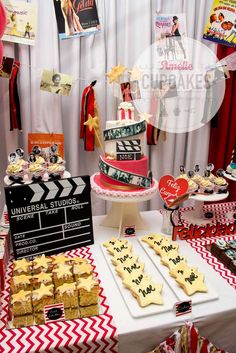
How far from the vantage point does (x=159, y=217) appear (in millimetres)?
1791

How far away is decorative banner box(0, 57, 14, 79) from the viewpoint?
169 centimetres

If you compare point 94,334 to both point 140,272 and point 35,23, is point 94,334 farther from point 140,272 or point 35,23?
point 35,23

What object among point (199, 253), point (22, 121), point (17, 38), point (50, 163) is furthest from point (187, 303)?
point (17, 38)

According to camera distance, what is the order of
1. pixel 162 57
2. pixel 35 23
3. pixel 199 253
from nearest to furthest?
pixel 199 253, pixel 35 23, pixel 162 57

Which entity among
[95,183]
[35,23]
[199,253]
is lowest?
[199,253]

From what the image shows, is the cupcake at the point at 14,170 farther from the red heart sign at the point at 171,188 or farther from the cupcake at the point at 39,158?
the red heart sign at the point at 171,188

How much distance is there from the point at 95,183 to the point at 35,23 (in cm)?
91

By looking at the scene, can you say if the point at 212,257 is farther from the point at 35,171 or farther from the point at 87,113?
the point at 87,113

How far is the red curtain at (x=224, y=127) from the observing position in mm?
2044

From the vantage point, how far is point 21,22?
5.44 feet

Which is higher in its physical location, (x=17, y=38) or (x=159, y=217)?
(x=17, y=38)

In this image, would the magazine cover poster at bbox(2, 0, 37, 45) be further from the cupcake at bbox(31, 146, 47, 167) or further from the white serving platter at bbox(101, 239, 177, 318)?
the white serving platter at bbox(101, 239, 177, 318)

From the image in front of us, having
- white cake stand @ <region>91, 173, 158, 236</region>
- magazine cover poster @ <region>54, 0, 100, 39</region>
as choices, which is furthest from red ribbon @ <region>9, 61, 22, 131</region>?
white cake stand @ <region>91, 173, 158, 236</region>

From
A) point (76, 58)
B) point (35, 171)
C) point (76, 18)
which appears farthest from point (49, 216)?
point (76, 18)
